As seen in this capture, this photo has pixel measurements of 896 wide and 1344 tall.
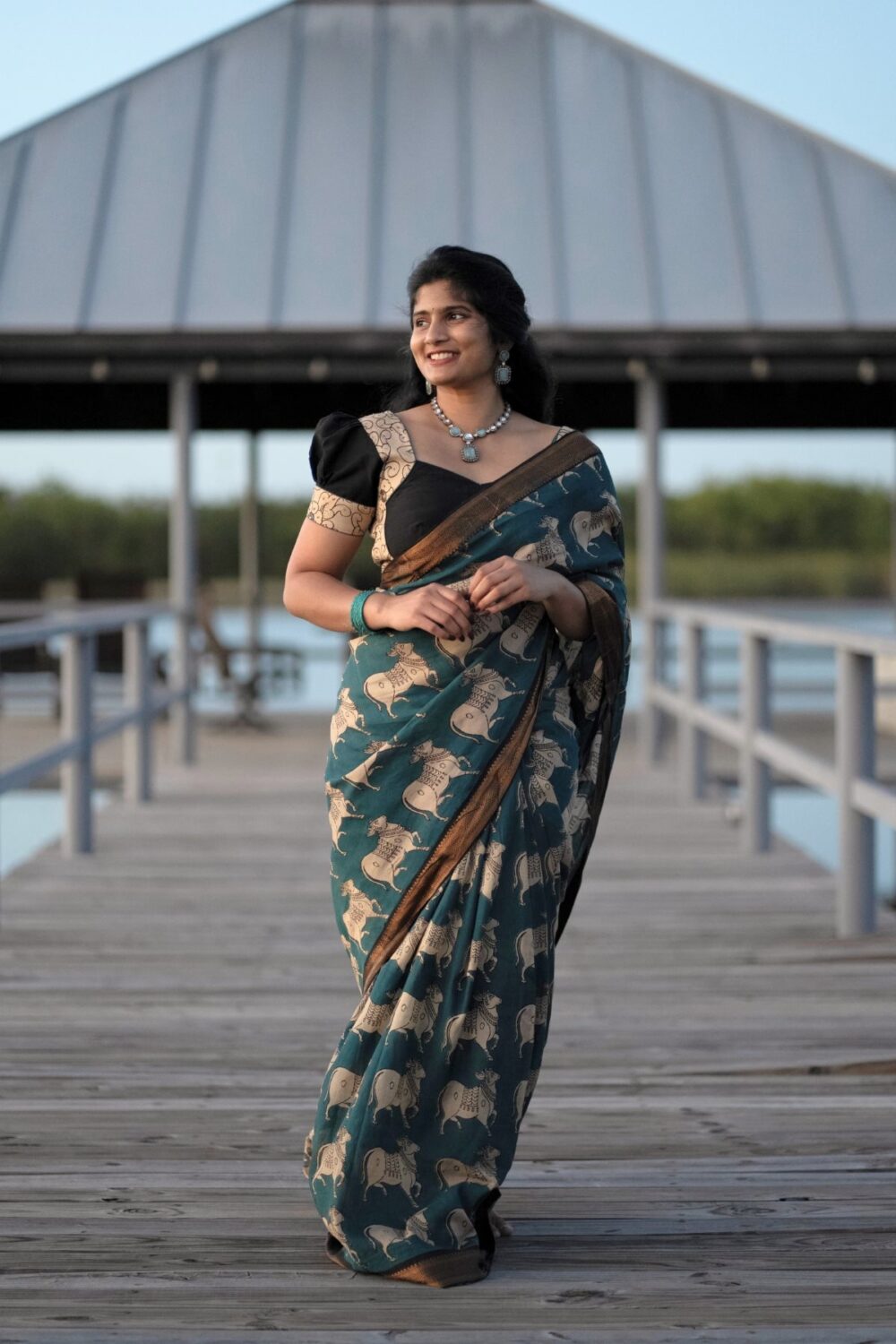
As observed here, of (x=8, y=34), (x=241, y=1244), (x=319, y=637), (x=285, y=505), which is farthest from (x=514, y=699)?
(x=8, y=34)

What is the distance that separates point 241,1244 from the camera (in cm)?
288

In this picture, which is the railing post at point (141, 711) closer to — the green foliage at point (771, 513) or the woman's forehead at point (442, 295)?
the woman's forehead at point (442, 295)

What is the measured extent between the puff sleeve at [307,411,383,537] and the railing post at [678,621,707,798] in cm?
580

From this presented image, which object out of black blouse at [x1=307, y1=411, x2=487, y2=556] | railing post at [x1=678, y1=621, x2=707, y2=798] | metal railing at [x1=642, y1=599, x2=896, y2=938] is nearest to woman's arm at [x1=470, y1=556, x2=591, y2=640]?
black blouse at [x1=307, y1=411, x2=487, y2=556]

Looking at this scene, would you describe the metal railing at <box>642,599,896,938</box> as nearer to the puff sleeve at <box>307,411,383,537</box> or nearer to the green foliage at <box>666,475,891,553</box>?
the puff sleeve at <box>307,411,383,537</box>

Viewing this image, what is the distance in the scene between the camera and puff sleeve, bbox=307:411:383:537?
9.41 feet

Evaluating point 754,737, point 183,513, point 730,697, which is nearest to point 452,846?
point 754,737

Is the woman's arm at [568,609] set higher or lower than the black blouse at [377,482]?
lower

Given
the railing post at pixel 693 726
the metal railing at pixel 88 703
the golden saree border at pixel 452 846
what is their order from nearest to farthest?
the golden saree border at pixel 452 846, the metal railing at pixel 88 703, the railing post at pixel 693 726

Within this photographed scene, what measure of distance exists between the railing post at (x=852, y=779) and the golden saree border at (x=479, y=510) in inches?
107

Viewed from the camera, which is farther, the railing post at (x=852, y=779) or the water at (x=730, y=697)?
the water at (x=730, y=697)

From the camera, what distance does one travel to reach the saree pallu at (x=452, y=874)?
8.89ft

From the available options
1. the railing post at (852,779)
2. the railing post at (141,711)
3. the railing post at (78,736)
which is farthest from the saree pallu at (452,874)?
→ the railing post at (141,711)

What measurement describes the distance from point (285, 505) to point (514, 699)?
38.9 ft
